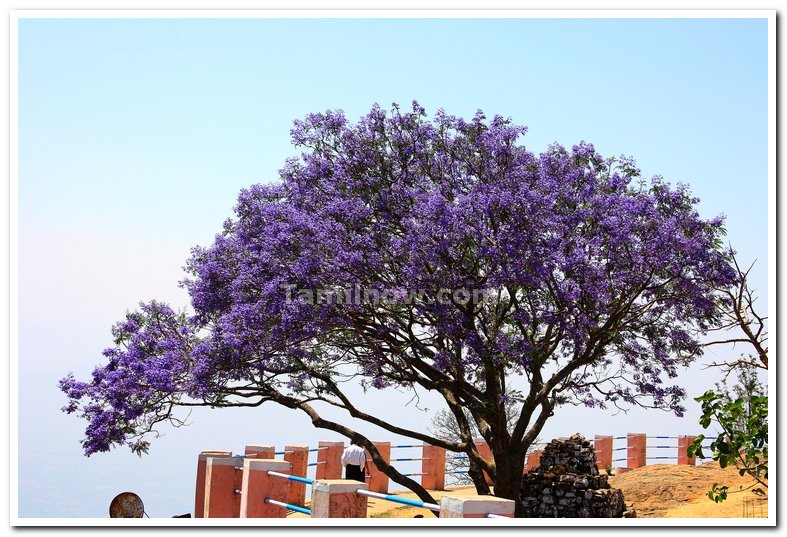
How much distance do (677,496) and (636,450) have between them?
784 cm

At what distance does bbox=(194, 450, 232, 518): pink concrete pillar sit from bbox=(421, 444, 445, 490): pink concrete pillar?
931 centimetres

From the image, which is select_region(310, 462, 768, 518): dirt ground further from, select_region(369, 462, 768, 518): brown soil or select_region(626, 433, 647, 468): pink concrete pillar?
select_region(626, 433, 647, 468): pink concrete pillar

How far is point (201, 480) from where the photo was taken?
43.3 feet

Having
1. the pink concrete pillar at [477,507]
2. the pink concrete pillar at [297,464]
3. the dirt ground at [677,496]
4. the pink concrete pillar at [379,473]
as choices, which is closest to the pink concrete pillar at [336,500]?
the pink concrete pillar at [477,507]

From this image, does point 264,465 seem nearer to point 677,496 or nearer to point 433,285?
point 433,285

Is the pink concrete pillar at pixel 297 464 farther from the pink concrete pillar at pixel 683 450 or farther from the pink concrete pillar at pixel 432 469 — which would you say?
the pink concrete pillar at pixel 683 450

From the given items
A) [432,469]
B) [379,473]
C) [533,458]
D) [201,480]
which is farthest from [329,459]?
[533,458]

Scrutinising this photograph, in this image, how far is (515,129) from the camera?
48.6 ft

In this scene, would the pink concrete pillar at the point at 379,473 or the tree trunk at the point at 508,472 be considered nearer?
the tree trunk at the point at 508,472

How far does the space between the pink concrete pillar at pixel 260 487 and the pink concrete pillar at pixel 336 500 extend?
A: 6.92 ft

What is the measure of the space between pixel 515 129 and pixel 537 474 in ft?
22.1

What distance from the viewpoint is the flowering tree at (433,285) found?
14.2 metres
